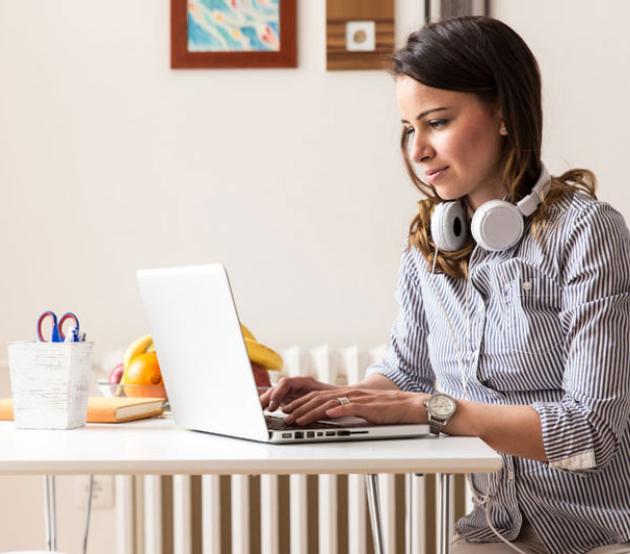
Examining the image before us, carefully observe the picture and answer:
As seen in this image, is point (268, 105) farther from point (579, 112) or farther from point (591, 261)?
point (591, 261)

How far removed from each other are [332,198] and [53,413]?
127 cm

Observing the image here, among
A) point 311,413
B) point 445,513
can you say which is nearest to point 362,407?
point 311,413

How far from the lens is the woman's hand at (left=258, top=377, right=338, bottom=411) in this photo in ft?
4.27

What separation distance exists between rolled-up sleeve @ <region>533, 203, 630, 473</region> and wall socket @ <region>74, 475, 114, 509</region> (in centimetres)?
145

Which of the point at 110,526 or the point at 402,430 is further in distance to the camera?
the point at 110,526

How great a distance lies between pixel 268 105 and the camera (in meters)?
2.46

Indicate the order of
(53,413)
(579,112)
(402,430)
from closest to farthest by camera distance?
(402,430) < (53,413) < (579,112)

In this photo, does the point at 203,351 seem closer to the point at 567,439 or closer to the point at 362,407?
the point at 362,407

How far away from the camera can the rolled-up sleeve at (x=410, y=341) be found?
63.8 inches

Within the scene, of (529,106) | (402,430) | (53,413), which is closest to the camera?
(402,430)

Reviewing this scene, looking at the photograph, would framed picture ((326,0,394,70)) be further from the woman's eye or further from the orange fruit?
the orange fruit

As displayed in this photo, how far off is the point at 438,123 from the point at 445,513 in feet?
1.98

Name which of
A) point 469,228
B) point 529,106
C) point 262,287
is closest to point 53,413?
point 469,228

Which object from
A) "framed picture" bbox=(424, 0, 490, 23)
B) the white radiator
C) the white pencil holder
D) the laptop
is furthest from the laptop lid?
"framed picture" bbox=(424, 0, 490, 23)
